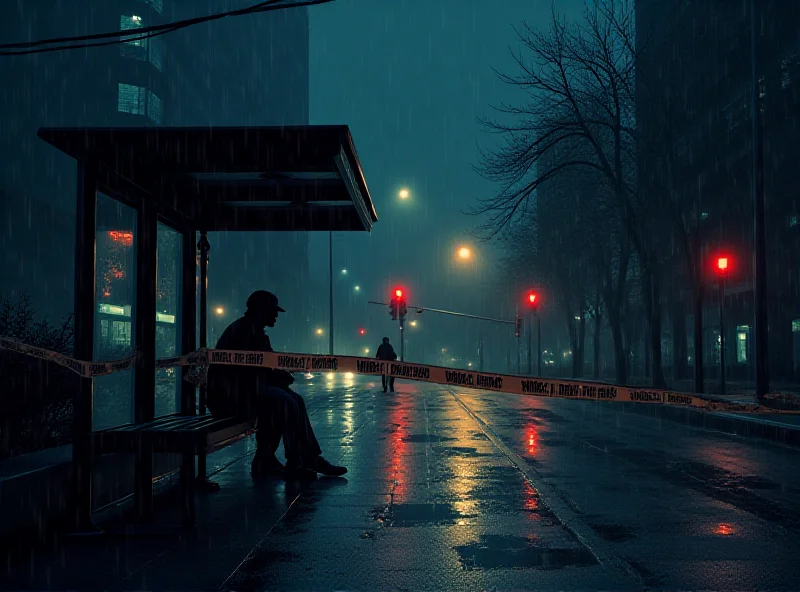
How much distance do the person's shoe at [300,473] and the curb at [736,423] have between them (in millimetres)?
8636

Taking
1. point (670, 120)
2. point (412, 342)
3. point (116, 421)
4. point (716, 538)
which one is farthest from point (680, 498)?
point (412, 342)

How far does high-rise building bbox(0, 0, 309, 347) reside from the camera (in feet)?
157

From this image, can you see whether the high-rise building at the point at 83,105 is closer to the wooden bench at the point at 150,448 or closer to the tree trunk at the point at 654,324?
the tree trunk at the point at 654,324

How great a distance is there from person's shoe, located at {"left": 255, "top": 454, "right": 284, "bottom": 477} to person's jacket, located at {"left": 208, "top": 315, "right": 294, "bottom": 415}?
3.21 ft

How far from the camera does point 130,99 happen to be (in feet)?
200

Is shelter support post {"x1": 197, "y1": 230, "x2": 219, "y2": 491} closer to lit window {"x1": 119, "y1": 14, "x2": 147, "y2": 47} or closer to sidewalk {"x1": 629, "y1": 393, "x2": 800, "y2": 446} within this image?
sidewalk {"x1": 629, "y1": 393, "x2": 800, "y2": 446}

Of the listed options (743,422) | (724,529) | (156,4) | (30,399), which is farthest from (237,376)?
(156,4)

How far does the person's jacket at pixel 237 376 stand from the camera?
29.8ft

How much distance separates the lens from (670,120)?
99.9 feet

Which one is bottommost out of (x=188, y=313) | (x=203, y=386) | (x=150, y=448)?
(x=150, y=448)

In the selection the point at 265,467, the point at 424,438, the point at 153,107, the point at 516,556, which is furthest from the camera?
the point at 153,107

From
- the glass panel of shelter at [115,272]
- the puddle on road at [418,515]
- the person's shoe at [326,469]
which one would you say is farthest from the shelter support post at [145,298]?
the glass panel of shelter at [115,272]

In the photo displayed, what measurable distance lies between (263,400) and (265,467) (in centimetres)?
91

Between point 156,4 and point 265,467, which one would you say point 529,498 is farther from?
point 156,4
